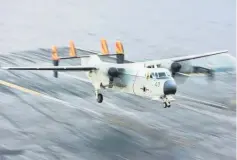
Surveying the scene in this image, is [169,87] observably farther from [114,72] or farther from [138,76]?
[114,72]

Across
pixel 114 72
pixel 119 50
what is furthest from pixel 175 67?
pixel 119 50

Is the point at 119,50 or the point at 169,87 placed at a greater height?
the point at 119,50

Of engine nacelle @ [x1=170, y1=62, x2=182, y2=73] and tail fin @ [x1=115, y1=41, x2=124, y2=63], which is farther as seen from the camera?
tail fin @ [x1=115, y1=41, x2=124, y2=63]

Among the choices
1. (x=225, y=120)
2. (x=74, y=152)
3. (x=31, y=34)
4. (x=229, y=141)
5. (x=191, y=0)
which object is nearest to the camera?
(x=74, y=152)

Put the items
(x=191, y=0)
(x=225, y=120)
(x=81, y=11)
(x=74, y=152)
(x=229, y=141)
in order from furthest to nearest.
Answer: (x=191, y=0), (x=81, y=11), (x=225, y=120), (x=229, y=141), (x=74, y=152)

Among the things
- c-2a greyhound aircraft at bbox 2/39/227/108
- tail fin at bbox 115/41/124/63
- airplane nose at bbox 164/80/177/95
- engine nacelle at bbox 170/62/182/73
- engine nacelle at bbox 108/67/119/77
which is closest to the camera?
airplane nose at bbox 164/80/177/95

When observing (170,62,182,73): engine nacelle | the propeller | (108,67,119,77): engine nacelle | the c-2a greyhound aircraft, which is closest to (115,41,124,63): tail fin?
the c-2a greyhound aircraft

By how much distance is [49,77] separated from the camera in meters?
54.6

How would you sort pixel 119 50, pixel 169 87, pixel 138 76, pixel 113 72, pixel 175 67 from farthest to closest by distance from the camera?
pixel 119 50 → pixel 175 67 → pixel 113 72 → pixel 138 76 → pixel 169 87

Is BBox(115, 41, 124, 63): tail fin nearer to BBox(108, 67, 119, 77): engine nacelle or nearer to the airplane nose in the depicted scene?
BBox(108, 67, 119, 77): engine nacelle

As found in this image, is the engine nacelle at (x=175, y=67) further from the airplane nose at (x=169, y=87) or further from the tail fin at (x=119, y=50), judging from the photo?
the tail fin at (x=119, y=50)

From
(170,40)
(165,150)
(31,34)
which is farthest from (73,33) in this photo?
(165,150)

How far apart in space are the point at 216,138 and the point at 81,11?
4942cm

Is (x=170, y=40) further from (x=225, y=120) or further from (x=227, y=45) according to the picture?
(x=225, y=120)
